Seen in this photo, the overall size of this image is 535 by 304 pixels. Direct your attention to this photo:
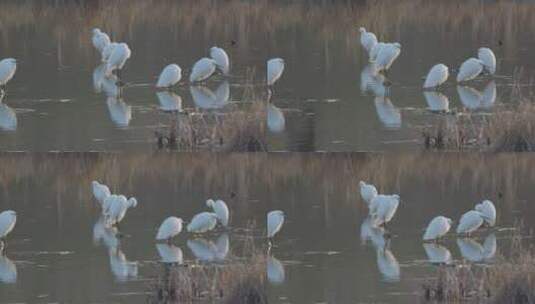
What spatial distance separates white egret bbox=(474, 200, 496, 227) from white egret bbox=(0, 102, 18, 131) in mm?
3225

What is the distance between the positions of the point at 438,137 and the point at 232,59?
4436mm

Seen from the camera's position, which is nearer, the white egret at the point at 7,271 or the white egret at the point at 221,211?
the white egret at the point at 7,271

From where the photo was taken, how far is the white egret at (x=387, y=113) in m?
17.6

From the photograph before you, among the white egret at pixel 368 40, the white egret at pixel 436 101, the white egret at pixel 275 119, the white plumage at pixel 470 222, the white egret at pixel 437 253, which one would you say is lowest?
the white egret at pixel 437 253

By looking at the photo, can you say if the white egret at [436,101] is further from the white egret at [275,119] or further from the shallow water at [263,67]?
the white egret at [275,119]

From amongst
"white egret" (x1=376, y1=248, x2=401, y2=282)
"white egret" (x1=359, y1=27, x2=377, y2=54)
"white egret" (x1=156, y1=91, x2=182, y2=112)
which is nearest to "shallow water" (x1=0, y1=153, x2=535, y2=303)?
"white egret" (x1=376, y1=248, x2=401, y2=282)

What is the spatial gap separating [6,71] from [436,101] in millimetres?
3239

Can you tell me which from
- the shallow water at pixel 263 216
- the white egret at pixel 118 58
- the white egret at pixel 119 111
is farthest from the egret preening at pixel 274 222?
the white egret at pixel 118 58

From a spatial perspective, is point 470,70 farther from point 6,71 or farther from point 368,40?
point 6,71

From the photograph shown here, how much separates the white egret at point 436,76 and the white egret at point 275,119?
59.2 inches

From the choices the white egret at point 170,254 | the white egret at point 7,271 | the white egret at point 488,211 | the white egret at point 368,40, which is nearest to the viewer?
the white egret at point 7,271

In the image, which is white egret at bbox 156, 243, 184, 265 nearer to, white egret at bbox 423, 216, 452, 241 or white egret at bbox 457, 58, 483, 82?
white egret at bbox 423, 216, 452, 241

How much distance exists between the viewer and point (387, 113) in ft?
59.0

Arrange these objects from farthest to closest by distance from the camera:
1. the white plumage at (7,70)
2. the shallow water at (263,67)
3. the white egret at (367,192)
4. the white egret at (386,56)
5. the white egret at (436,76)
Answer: the white egret at (386,56), the white egret at (436,76), the white plumage at (7,70), the white egret at (367,192), the shallow water at (263,67)
